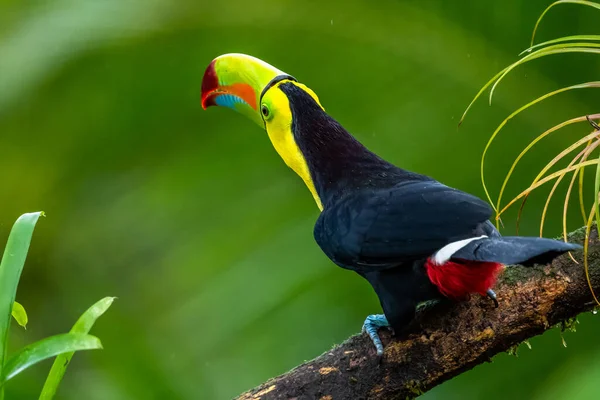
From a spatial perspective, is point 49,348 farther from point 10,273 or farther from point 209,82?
point 209,82

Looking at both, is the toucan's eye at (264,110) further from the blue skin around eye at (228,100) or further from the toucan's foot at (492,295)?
the toucan's foot at (492,295)

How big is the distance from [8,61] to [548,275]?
145cm

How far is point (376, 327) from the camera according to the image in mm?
1292

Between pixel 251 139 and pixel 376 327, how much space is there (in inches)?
34.3

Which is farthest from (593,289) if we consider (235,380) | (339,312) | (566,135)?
(235,380)

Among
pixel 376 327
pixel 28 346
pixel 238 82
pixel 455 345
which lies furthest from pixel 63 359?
pixel 238 82

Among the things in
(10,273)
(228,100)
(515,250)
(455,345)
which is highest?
(228,100)

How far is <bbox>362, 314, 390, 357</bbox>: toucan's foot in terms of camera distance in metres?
1.24

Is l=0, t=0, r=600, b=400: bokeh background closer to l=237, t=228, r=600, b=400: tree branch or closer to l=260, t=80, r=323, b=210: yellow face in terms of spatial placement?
l=260, t=80, r=323, b=210: yellow face

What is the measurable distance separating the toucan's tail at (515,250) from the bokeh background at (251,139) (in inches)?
30.4

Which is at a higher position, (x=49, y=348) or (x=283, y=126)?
(x=283, y=126)

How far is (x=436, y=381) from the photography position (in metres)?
1.22

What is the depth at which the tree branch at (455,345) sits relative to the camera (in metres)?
1.20

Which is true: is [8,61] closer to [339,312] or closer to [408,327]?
[339,312]
